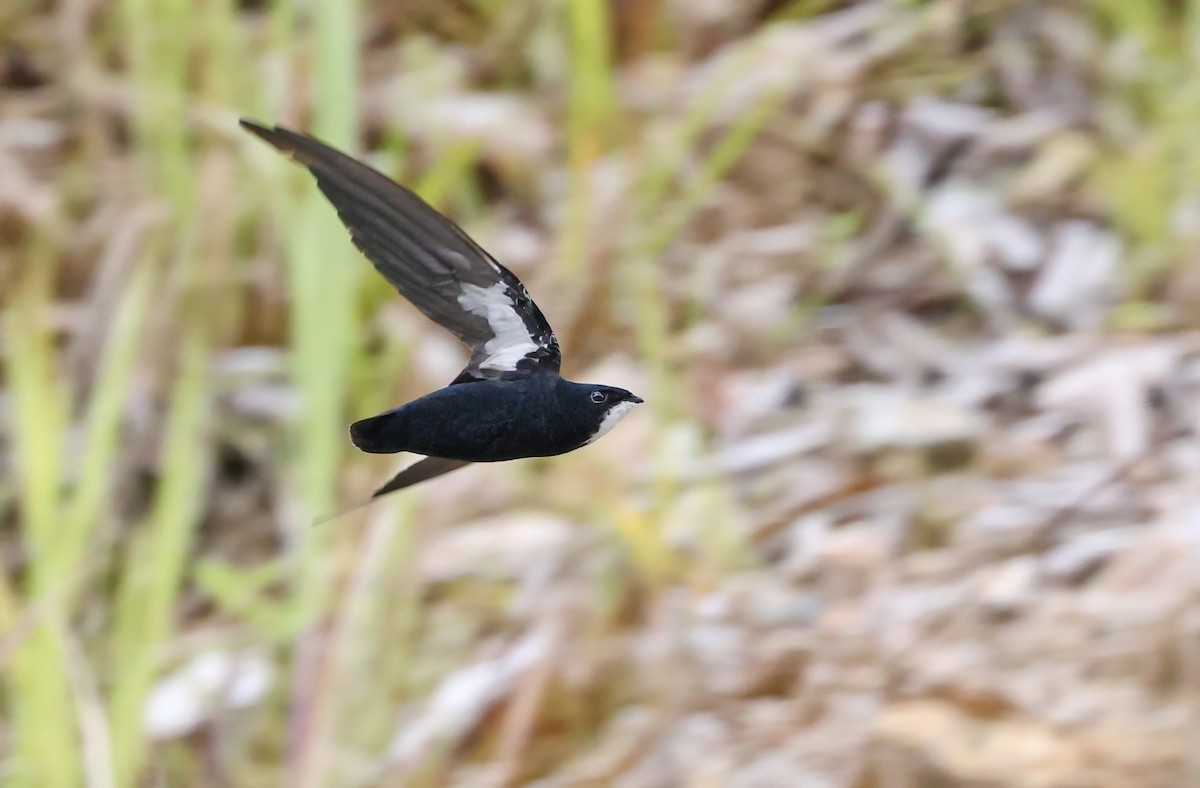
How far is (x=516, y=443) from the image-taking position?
0.82ft

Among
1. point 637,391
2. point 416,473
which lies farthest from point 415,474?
point 637,391

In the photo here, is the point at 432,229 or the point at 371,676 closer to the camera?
the point at 432,229

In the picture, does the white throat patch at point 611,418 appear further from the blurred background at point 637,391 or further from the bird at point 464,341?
the blurred background at point 637,391

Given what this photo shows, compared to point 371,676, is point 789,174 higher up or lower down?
higher up

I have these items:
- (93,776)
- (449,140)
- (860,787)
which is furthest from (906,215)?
(93,776)

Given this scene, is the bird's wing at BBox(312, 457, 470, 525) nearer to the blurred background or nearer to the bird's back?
the bird's back

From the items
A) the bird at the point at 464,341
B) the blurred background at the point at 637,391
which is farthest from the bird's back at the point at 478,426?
the blurred background at the point at 637,391

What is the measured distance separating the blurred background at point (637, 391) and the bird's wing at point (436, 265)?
0.30m

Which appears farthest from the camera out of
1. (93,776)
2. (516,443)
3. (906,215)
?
(906,215)

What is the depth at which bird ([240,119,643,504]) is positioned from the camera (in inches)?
9.6

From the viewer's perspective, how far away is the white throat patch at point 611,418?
26 centimetres

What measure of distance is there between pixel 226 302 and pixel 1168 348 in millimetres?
584

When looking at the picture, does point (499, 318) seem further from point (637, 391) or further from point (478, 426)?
point (637, 391)

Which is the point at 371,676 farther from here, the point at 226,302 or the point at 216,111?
the point at 216,111
